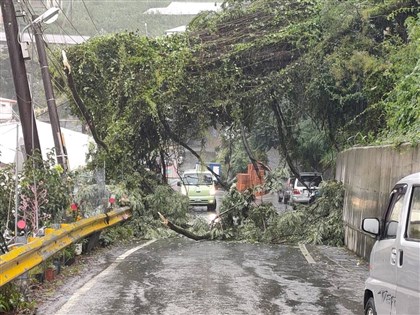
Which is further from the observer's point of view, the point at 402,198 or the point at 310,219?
the point at 310,219

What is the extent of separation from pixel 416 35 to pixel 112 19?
71.2 meters

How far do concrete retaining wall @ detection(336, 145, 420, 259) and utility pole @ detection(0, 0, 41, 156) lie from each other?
7.10m

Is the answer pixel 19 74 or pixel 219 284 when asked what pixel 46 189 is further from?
pixel 219 284

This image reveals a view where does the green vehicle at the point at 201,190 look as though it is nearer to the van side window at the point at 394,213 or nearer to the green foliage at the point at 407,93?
the green foliage at the point at 407,93

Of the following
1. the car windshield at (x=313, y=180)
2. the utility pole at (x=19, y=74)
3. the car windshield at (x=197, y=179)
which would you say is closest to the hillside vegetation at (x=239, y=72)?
the utility pole at (x=19, y=74)

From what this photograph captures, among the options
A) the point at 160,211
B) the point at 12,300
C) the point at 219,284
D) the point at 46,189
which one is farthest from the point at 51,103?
the point at 12,300

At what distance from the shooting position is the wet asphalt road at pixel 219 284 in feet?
27.8

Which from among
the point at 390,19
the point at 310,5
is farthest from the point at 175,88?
the point at 390,19

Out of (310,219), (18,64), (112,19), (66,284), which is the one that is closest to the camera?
(66,284)

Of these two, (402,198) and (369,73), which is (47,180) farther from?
(369,73)

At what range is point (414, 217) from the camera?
550 centimetres

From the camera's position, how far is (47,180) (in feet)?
41.8

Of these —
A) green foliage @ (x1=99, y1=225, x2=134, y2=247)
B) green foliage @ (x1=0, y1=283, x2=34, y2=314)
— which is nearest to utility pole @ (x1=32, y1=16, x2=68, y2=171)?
green foliage @ (x1=99, y1=225, x2=134, y2=247)

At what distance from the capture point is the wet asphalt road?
27.8 feet
